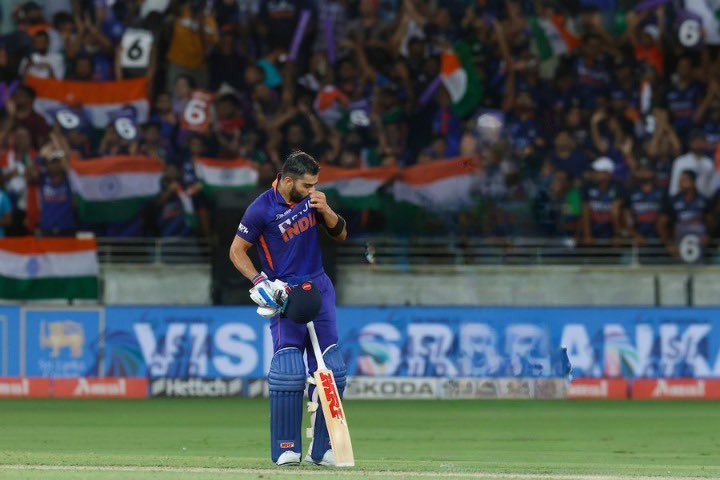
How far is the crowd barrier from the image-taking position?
20.1 m

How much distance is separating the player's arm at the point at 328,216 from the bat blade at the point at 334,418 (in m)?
0.95

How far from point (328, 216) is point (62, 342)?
11665mm

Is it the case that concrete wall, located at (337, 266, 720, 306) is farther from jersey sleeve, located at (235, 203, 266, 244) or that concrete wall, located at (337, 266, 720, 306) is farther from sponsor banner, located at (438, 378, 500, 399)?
jersey sleeve, located at (235, 203, 266, 244)

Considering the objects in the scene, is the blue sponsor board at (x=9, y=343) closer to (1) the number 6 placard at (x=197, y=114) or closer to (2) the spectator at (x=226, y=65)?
(1) the number 6 placard at (x=197, y=114)

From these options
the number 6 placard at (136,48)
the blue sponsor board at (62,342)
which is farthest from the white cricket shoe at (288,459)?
the number 6 placard at (136,48)

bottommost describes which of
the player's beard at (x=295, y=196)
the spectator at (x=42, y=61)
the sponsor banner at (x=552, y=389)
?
the sponsor banner at (x=552, y=389)

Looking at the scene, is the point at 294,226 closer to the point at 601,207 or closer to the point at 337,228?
the point at 337,228

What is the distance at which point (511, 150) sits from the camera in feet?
67.2

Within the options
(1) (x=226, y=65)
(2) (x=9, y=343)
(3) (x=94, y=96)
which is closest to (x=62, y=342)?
(2) (x=9, y=343)

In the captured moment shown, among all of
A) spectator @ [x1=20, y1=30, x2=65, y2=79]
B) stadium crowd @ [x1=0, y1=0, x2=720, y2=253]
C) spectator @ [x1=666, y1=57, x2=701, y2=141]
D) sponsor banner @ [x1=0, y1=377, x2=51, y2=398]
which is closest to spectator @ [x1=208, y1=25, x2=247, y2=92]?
stadium crowd @ [x1=0, y1=0, x2=720, y2=253]

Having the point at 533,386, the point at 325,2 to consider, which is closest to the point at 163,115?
the point at 325,2

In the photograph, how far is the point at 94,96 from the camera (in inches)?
859

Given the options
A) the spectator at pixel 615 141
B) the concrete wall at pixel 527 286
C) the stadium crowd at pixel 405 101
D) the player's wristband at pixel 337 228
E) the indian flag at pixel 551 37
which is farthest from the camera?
the indian flag at pixel 551 37

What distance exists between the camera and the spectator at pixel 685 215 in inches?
803
